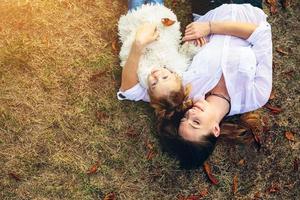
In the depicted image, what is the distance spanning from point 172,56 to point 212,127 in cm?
65

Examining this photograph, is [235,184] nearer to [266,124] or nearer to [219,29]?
[266,124]

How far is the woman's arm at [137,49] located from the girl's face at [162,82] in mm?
218

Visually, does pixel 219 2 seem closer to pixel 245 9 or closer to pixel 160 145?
pixel 245 9

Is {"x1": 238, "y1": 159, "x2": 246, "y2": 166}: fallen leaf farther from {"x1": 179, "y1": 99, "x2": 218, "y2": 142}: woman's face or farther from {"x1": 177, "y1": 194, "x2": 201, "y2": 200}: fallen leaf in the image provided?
{"x1": 179, "y1": 99, "x2": 218, "y2": 142}: woman's face

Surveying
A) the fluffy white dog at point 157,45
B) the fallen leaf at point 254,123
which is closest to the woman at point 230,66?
the fluffy white dog at point 157,45

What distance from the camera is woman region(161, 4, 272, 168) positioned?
3703 mm

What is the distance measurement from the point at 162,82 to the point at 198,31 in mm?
657

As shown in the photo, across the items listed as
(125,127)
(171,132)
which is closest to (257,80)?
(171,132)

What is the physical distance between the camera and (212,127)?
3.56 metres

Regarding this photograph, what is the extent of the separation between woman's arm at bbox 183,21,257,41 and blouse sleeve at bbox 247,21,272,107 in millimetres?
61

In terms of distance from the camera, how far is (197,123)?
3502 mm

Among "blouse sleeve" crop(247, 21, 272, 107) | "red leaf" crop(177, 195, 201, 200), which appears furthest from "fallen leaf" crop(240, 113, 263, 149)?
"red leaf" crop(177, 195, 201, 200)

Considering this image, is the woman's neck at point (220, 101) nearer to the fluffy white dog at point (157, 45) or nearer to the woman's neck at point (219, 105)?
the woman's neck at point (219, 105)

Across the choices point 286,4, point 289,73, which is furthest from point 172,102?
point 286,4
